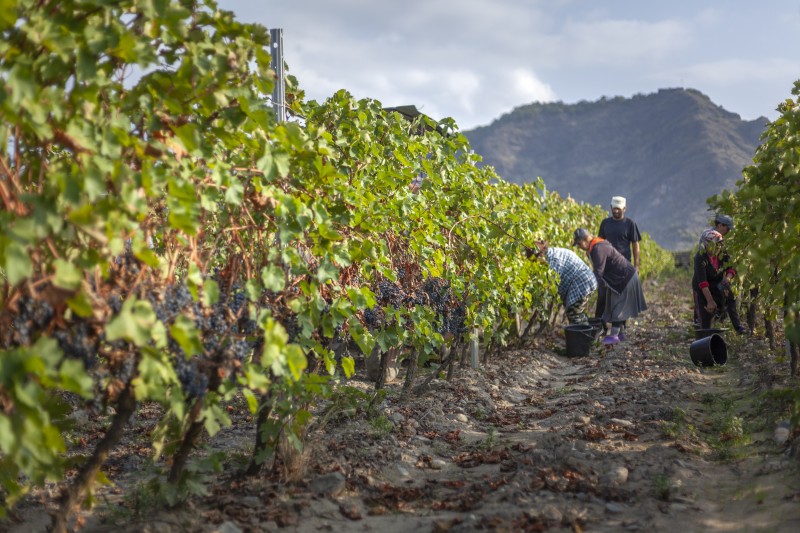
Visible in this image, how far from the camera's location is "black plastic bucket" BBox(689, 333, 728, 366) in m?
7.15

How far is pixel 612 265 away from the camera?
950 cm

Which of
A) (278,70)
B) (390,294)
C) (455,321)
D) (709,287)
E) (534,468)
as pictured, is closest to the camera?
(534,468)

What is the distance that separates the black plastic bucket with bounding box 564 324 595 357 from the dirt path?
7.98 ft

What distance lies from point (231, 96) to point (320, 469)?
202 cm

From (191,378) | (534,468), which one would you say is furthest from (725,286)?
(191,378)

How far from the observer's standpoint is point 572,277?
952cm

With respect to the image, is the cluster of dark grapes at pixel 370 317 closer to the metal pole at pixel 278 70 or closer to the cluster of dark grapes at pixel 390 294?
the cluster of dark grapes at pixel 390 294

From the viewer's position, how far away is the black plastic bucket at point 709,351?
7.15 metres

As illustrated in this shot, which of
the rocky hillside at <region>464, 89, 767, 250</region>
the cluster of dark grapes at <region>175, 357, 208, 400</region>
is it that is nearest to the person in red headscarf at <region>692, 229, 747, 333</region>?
the cluster of dark grapes at <region>175, 357, 208, 400</region>

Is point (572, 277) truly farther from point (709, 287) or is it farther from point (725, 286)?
point (725, 286)

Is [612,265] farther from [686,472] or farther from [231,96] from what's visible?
[231,96]

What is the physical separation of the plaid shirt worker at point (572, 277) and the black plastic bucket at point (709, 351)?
2211 millimetres

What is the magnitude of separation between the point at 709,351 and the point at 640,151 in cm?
15362

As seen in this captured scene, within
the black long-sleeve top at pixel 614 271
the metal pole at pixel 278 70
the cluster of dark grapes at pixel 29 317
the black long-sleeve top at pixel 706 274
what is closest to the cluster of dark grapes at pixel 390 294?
the metal pole at pixel 278 70
